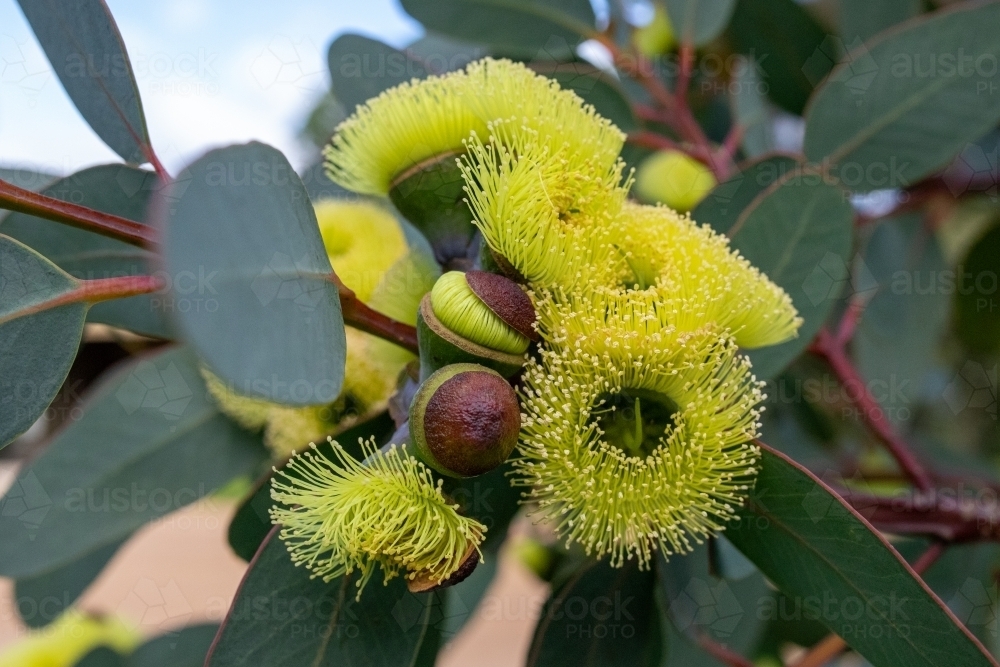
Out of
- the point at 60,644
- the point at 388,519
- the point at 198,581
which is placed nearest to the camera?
the point at 388,519

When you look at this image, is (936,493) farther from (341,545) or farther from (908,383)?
(341,545)

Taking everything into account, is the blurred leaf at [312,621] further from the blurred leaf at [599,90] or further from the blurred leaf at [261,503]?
the blurred leaf at [599,90]

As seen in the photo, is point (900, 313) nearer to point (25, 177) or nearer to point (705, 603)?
point (705, 603)

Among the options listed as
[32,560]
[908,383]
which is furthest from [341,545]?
[908,383]

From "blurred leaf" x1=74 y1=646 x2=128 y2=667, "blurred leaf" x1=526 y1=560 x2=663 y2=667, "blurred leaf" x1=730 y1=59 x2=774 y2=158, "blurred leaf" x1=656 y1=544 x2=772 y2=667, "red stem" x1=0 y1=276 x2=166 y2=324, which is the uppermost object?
"red stem" x1=0 y1=276 x2=166 y2=324

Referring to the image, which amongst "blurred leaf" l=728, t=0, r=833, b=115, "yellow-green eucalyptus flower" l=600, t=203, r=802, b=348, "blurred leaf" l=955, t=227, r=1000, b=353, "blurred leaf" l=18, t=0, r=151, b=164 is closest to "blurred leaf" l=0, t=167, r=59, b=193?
"blurred leaf" l=18, t=0, r=151, b=164

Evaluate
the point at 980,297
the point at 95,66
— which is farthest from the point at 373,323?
the point at 980,297

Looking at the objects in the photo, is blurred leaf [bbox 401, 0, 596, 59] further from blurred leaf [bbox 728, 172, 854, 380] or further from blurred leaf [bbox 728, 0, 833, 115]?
blurred leaf [bbox 728, 172, 854, 380]
